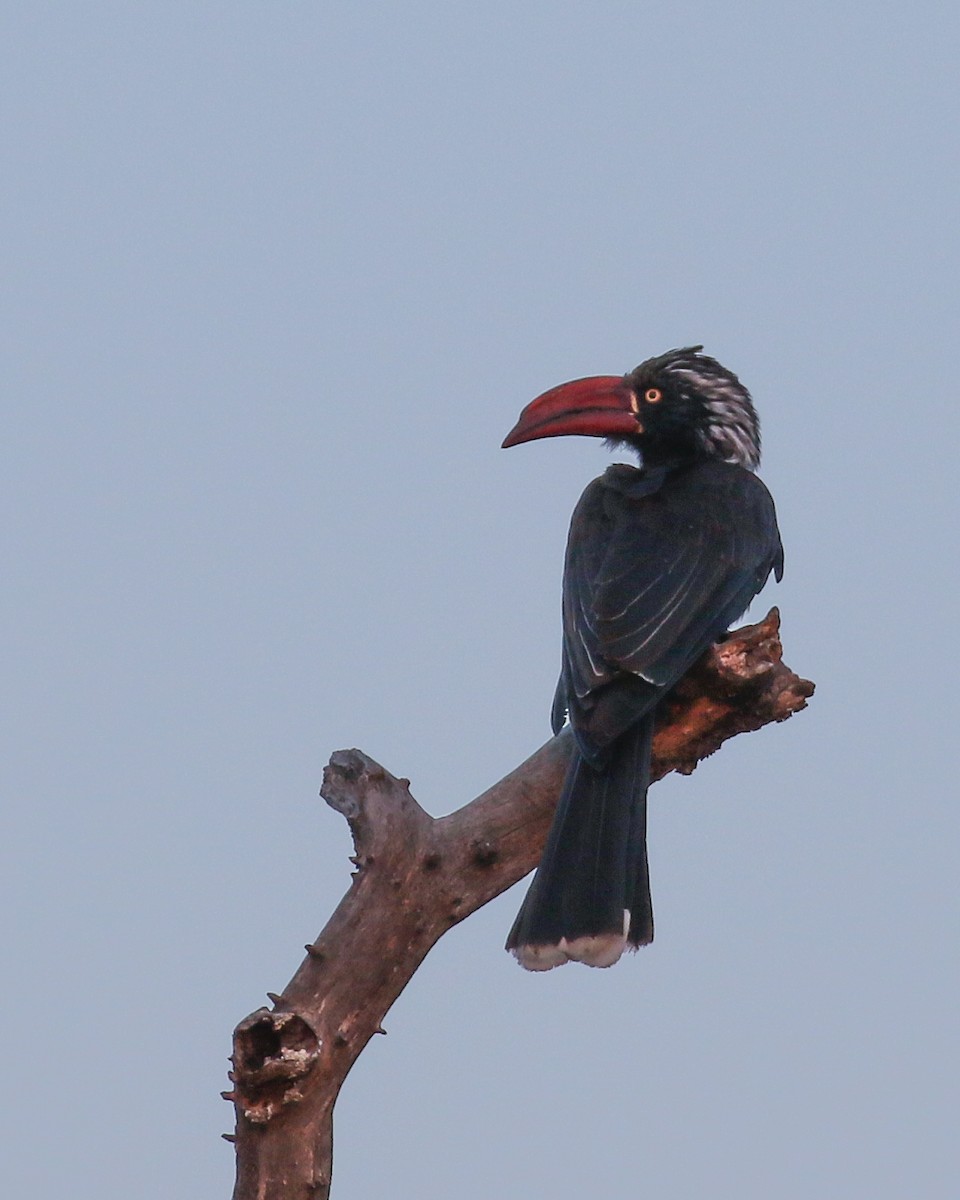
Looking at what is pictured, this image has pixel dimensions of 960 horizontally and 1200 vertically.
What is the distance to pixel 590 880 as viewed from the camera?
16.6ft

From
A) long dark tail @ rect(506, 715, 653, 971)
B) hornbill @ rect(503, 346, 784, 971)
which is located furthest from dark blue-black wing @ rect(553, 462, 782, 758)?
long dark tail @ rect(506, 715, 653, 971)

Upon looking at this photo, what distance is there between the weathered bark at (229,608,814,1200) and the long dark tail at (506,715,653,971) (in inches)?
5.4

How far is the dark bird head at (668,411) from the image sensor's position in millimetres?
6715

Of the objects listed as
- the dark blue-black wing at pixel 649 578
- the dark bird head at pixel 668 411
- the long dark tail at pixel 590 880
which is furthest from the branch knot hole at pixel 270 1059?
the dark bird head at pixel 668 411

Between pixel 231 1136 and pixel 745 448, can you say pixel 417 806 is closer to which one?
pixel 231 1136

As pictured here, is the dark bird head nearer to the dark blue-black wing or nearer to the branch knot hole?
the dark blue-black wing

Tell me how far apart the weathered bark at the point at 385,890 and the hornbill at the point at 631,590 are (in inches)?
6.0

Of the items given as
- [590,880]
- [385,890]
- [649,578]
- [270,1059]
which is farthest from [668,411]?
[270,1059]

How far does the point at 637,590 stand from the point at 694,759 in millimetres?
627

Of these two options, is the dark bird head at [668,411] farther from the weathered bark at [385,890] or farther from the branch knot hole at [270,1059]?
the branch knot hole at [270,1059]

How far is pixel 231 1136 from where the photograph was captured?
4320mm

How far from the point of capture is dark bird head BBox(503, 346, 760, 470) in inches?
264

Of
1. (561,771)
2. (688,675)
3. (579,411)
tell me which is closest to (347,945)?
(561,771)

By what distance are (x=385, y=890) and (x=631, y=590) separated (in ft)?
4.87
